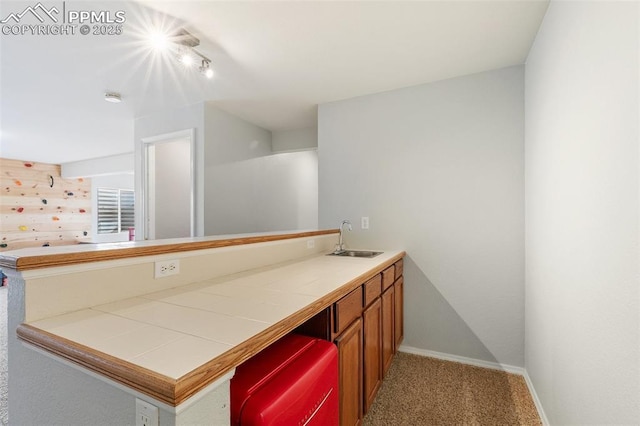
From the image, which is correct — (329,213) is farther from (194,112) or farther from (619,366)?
(619,366)

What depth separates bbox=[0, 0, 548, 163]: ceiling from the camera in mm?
1712

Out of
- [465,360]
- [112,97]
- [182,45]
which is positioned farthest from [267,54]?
[465,360]

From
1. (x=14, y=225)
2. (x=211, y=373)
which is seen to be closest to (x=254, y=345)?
(x=211, y=373)

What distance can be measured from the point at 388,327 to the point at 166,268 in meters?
1.60

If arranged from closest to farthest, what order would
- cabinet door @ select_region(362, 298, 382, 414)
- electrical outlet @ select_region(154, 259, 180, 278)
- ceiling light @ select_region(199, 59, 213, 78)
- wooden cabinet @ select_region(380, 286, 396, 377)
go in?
electrical outlet @ select_region(154, 259, 180, 278), cabinet door @ select_region(362, 298, 382, 414), wooden cabinet @ select_region(380, 286, 396, 377), ceiling light @ select_region(199, 59, 213, 78)

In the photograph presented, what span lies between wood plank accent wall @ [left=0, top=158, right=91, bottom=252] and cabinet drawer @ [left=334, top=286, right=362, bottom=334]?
797cm

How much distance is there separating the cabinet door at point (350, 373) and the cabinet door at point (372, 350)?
0.09 m

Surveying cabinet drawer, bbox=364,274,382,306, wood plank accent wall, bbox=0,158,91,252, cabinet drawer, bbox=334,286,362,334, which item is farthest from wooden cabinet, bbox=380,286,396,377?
wood plank accent wall, bbox=0,158,91,252

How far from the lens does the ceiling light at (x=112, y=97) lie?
2.84 metres

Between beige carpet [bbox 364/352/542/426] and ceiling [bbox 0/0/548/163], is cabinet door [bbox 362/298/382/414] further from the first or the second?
ceiling [bbox 0/0/548/163]

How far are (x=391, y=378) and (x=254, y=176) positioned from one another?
2769 millimetres

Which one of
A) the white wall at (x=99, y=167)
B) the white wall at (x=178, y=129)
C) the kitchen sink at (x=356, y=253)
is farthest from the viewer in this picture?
the white wall at (x=99, y=167)

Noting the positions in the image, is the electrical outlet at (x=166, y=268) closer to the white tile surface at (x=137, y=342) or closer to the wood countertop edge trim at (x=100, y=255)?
the wood countertop edge trim at (x=100, y=255)

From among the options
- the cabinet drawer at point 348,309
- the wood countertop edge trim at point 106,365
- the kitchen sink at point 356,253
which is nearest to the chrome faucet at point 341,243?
the kitchen sink at point 356,253
